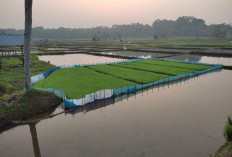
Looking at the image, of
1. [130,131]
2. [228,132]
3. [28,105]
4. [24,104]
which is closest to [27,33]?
[24,104]

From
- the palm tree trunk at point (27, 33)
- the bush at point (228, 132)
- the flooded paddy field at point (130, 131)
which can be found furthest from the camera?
the palm tree trunk at point (27, 33)

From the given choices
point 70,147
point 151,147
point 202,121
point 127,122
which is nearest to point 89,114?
point 127,122

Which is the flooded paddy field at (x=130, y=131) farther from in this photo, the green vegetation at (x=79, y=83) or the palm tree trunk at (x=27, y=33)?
the palm tree trunk at (x=27, y=33)

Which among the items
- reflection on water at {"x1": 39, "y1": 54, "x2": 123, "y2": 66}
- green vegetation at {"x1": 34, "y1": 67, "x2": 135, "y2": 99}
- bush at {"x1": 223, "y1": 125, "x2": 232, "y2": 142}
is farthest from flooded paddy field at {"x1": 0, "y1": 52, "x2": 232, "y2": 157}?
reflection on water at {"x1": 39, "y1": 54, "x2": 123, "y2": 66}

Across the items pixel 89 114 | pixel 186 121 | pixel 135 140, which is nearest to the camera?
pixel 135 140

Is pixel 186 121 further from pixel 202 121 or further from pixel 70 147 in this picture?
pixel 70 147

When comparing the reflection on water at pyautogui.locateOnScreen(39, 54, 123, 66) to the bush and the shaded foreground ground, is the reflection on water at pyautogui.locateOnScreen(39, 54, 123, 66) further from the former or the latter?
the bush

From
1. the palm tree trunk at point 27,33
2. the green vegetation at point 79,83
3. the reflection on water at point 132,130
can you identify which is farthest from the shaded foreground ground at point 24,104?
the green vegetation at point 79,83

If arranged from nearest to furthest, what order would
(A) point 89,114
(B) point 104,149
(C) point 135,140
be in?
(B) point 104,149 < (C) point 135,140 < (A) point 89,114
